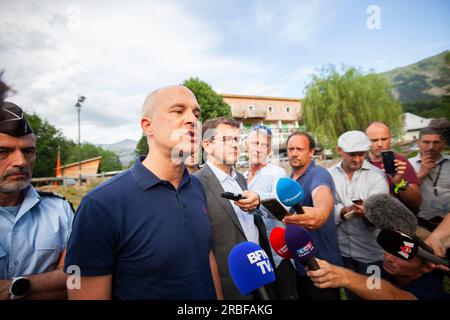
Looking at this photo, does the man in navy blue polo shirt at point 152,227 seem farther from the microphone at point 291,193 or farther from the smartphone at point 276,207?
the microphone at point 291,193

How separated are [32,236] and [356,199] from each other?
332 cm

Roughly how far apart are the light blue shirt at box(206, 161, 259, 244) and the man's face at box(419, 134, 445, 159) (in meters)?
Answer: 2.54

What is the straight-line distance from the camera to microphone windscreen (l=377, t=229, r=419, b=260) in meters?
1.44

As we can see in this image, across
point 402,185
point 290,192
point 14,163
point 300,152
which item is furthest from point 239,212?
point 402,185

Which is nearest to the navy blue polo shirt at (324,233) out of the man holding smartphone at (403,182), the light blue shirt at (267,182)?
the light blue shirt at (267,182)

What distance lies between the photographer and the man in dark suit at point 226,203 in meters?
1.99

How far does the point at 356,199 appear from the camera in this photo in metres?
2.76

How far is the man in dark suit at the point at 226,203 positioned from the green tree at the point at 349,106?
1850 centimetres

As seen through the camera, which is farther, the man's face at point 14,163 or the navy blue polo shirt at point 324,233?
the navy blue polo shirt at point 324,233

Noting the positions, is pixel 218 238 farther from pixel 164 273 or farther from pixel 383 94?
pixel 383 94

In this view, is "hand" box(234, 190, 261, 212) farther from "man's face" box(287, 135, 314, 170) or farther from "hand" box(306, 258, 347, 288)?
"man's face" box(287, 135, 314, 170)

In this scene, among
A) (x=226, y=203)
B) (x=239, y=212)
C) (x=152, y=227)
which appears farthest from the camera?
(x=239, y=212)

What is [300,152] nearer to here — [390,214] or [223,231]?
[390,214]
